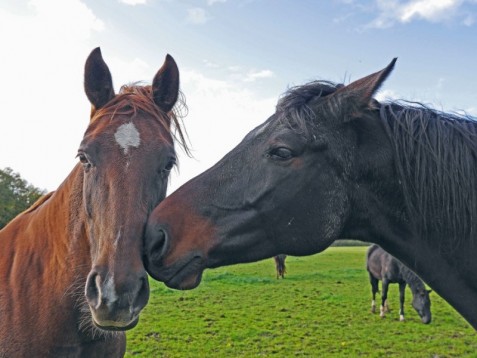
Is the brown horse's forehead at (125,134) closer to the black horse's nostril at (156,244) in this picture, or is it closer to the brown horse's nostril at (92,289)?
the black horse's nostril at (156,244)

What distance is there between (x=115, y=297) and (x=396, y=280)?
1274 centimetres

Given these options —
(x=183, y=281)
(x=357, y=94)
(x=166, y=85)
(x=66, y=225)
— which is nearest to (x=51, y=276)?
(x=66, y=225)

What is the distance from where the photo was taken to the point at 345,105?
2602 millimetres

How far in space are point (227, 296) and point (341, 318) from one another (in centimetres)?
433

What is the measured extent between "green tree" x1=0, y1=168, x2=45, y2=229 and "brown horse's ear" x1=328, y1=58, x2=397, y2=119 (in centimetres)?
3011

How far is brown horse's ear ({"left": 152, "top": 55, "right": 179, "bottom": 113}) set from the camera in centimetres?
346

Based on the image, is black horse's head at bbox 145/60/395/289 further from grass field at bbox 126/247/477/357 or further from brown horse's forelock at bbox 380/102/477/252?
grass field at bbox 126/247/477/357

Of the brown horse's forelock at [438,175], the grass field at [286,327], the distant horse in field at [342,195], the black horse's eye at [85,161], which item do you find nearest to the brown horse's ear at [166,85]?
the black horse's eye at [85,161]

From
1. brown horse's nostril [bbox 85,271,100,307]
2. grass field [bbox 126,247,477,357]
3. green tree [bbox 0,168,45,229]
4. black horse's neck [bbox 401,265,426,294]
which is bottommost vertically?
grass field [bbox 126,247,477,357]

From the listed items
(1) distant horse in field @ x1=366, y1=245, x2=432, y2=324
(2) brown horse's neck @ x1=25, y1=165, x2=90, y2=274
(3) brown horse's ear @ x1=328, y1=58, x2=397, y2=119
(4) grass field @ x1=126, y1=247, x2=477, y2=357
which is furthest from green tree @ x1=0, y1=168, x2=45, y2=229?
(3) brown horse's ear @ x1=328, y1=58, x2=397, y2=119

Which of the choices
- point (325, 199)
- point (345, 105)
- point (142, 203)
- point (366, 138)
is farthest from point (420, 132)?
point (142, 203)

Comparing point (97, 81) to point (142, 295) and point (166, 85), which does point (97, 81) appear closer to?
point (166, 85)

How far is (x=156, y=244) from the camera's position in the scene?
244 cm

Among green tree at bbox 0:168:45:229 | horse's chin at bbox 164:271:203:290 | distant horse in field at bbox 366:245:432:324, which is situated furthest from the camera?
green tree at bbox 0:168:45:229
